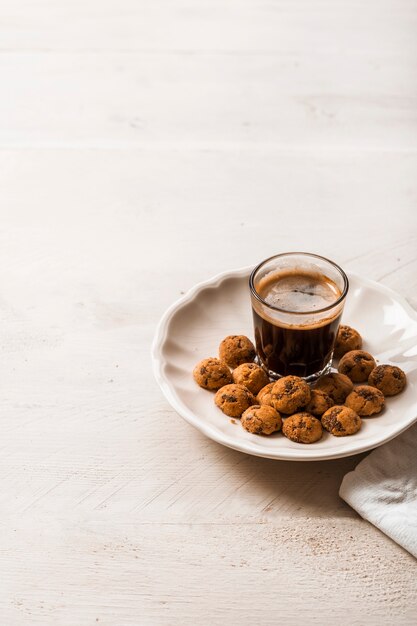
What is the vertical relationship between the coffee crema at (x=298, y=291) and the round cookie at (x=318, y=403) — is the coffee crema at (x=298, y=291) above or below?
above

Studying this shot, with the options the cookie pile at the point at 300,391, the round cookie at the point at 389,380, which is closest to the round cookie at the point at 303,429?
Result: the cookie pile at the point at 300,391

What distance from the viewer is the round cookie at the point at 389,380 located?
99 centimetres

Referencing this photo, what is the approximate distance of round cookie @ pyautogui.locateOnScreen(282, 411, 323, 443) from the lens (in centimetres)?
92

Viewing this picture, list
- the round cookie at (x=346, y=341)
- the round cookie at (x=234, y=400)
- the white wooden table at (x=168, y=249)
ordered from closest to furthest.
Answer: the white wooden table at (x=168, y=249) → the round cookie at (x=234, y=400) → the round cookie at (x=346, y=341)

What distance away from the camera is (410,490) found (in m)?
0.92

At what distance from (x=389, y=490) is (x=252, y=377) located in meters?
0.23

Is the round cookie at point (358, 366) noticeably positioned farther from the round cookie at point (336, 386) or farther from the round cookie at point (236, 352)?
the round cookie at point (236, 352)

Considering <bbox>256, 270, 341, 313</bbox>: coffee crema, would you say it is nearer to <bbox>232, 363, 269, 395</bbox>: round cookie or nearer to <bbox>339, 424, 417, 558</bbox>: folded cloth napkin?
<bbox>232, 363, 269, 395</bbox>: round cookie

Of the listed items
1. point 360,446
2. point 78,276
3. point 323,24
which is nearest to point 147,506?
point 360,446

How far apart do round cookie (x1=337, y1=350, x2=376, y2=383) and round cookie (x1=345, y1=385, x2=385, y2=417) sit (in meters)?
0.05

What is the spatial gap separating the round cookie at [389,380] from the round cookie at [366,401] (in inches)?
0.8

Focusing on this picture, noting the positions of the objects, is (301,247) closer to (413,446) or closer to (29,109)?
(413,446)

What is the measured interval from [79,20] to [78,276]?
4.10 ft

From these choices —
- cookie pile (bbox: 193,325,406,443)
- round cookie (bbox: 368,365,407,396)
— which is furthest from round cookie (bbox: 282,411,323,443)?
round cookie (bbox: 368,365,407,396)
